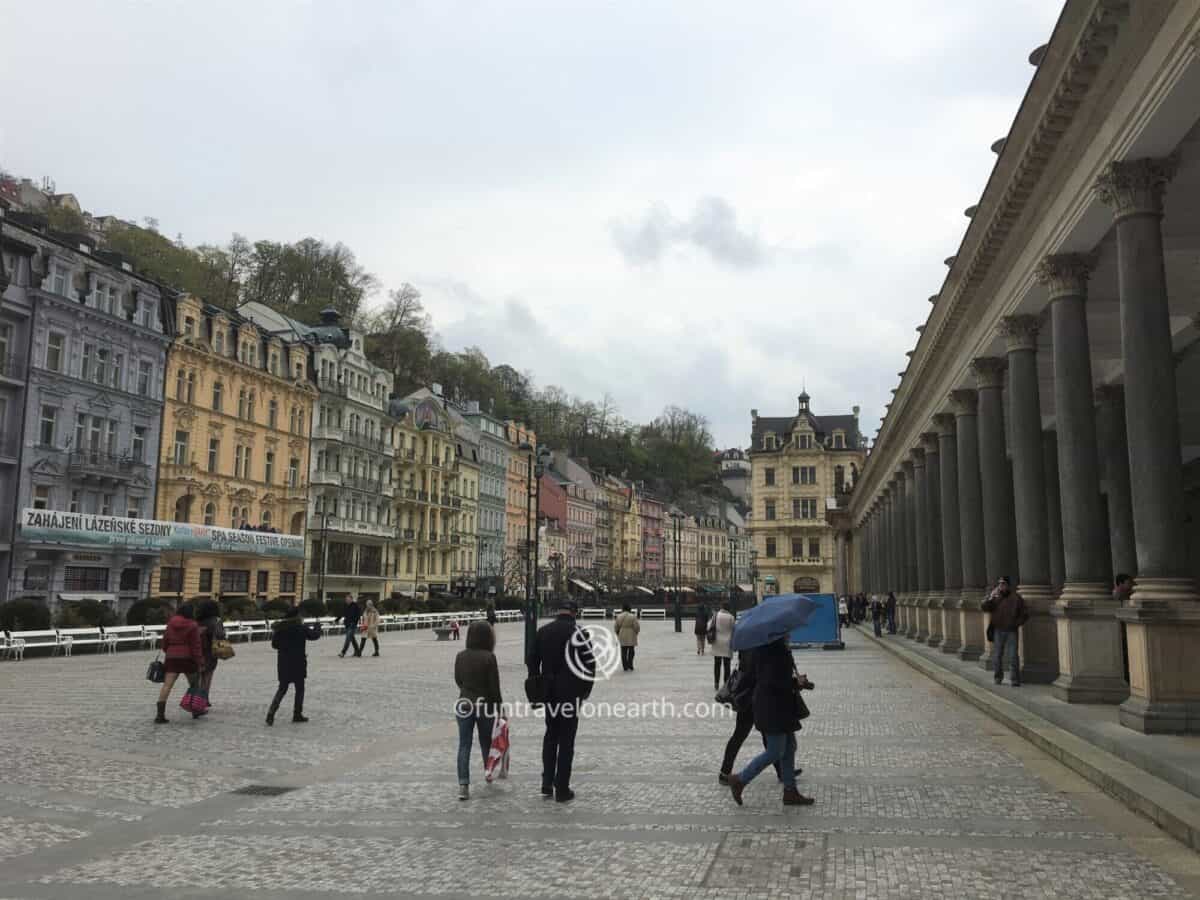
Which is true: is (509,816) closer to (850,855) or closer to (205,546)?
(850,855)

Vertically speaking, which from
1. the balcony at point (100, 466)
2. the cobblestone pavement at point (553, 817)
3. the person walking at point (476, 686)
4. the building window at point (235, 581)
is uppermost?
the balcony at point (100, 466)

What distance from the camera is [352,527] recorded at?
210ft

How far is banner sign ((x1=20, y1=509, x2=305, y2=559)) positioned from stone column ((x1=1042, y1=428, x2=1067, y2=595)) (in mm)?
31454

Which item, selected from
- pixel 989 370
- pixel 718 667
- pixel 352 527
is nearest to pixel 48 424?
pixel 352 527

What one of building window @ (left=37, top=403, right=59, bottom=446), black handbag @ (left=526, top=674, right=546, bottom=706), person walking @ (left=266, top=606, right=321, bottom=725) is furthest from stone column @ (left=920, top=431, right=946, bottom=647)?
building window @ (left=37, top=403, right=59, bottom=446)

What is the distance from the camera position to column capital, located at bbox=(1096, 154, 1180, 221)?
1143cm

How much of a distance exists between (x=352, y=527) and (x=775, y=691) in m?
58.1

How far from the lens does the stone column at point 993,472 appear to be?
19.3 metres

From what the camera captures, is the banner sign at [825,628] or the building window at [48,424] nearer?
the banner sign at [825,628]

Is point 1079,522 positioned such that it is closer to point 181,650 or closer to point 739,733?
point 739,733

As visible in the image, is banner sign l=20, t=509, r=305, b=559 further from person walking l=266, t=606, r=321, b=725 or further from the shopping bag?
the shopping bag

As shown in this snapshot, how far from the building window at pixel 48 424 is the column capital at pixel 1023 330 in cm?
3929

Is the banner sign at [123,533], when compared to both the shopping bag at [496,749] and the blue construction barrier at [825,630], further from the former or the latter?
the shopping bag at [496,749]

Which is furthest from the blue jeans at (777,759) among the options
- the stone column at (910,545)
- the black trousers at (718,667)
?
the stone column at (910,545)
